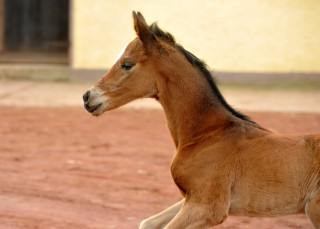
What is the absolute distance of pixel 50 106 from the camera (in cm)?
1250

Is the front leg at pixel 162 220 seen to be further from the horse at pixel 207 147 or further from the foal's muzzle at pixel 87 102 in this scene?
the foal's muzzle at pixel 87 102

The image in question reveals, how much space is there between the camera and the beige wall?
14.9m

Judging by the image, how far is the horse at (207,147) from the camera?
446 cm

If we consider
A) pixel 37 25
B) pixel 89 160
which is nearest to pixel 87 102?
pixel 89 160

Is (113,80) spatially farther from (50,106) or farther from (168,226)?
(50,106)

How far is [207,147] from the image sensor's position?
4.74 m

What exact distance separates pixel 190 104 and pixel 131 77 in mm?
451

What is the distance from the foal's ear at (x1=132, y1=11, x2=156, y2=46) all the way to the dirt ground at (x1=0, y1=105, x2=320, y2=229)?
182 centimetres

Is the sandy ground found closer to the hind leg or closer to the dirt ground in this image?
the dirt ground

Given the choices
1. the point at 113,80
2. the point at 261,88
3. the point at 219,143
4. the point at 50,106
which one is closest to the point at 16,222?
the point at 113,80

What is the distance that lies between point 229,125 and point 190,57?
21.8 inches

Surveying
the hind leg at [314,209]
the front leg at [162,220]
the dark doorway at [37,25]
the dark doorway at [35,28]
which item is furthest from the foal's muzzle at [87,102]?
the dark doorway at [37,25]

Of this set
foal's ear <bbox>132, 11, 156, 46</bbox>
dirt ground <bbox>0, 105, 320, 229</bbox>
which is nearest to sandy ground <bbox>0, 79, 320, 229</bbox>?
dirt ground <bbox>0, 105, 320, 229</bbox>

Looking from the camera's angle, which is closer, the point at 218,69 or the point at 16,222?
the point at 16,222
